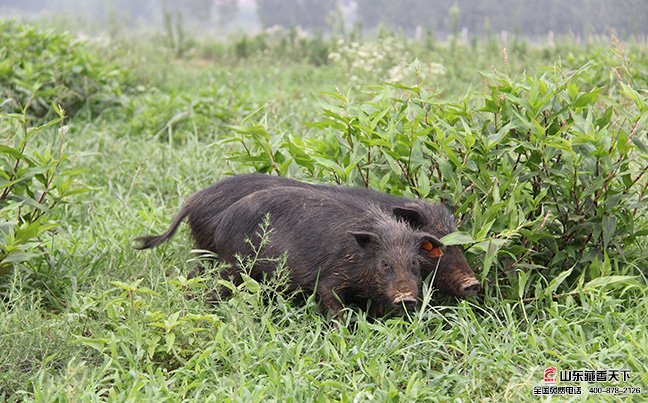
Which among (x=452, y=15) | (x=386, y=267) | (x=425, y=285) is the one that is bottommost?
(x=452, y=15)

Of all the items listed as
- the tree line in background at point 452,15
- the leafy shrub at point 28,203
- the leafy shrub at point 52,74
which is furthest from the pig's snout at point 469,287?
the tree line in background at point 452,15

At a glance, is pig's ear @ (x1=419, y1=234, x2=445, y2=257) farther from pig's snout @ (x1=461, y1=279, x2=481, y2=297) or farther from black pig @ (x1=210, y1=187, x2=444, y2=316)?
pig's snout @ (x1=461, y1=279, x2=481, y2=297)

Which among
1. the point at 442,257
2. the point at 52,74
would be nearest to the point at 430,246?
the point at 442,257

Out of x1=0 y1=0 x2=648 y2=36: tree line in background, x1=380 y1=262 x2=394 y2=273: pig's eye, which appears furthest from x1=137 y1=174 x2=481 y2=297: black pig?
x1=0 y1=0 x2=648 y2=36: tree line in background

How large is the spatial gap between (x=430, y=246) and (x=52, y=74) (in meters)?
4.90

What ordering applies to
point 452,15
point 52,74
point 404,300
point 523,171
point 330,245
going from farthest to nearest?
point 452,15
point 52,74
point 523,171
point 330,245
point 404,300

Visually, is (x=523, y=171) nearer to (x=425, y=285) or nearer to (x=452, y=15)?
(x=425, y=285)

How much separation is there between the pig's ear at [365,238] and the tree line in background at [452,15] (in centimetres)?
755

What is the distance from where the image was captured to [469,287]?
3949 mm

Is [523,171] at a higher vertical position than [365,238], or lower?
higher

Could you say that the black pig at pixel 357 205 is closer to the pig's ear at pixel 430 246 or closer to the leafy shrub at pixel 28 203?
the pig's ear at pixel 430 246

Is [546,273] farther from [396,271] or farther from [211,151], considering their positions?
[211,151]

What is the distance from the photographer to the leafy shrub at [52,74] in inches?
297

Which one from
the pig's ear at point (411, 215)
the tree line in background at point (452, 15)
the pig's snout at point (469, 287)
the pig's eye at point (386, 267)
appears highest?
the pig's ear at point (411, 215)
